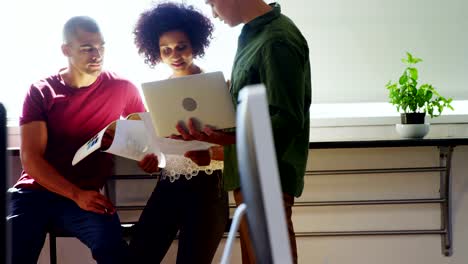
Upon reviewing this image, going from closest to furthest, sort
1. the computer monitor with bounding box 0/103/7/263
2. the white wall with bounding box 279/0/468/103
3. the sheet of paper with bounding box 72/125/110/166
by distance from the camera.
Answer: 1. the computer monitor with bounding box 0/103/7/263
2. the sheet of paper with bounding box 72/125/110/166
3. the white wall with bounding box 279/0/468/103

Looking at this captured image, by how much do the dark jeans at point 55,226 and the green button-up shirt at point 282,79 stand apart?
581 millimetres

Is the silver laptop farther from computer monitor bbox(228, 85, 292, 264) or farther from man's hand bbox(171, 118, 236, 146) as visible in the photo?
computer monitor bbox(228, 85, 292, 264)

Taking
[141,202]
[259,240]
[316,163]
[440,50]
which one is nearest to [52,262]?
[141,202]

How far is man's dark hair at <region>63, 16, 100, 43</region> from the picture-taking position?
2445mm

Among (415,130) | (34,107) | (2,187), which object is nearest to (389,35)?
(415,130)

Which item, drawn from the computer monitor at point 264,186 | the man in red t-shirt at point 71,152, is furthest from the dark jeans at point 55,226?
the computer monitor at point 264,186

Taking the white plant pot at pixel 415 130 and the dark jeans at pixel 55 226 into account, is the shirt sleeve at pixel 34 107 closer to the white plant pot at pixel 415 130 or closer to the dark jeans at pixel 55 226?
the dark jeans at pixel 55 226

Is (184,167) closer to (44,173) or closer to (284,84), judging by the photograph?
(44,173)

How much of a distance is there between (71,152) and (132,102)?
301 millimetres

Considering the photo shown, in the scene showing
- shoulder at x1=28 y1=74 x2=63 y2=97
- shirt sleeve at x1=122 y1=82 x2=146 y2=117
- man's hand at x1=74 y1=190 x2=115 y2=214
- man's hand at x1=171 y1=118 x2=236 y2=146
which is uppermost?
shoulder at x1=28 y1=74 x2=63 y2=97

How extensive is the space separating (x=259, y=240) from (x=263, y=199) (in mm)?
52

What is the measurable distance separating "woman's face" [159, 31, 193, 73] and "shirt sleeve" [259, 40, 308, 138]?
77 centimetres

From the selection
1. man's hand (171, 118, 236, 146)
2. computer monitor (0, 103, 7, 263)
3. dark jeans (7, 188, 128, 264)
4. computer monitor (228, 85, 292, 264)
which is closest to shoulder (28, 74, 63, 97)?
dark jeans (7, 188, 128, 264)

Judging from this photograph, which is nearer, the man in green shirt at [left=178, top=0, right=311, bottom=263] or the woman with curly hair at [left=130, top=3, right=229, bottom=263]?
the man in green shirt at [left=178, top=0, right=311, bottom=263]
